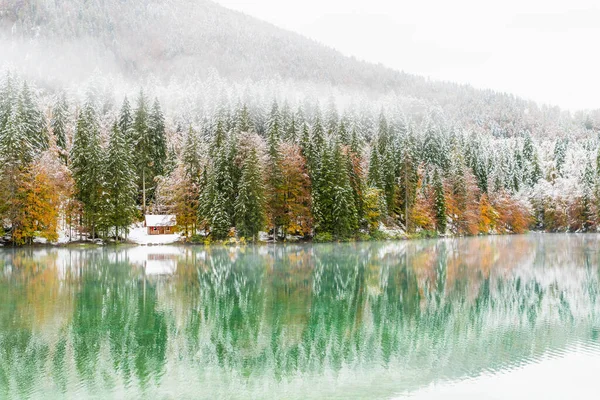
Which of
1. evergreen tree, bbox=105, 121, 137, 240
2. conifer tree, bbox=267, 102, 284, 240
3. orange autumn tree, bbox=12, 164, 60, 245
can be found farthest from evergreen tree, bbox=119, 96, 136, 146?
conifer tree, bbox=267, 102, 284, 240

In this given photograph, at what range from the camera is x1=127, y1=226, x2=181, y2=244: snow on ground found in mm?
63562

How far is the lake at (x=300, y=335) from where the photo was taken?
1220 centimetres

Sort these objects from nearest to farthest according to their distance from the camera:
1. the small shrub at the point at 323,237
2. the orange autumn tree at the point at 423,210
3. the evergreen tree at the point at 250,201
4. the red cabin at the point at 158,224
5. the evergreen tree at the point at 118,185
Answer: the evergreen tree at the point at 118,185 < the evergreen tree at the point at 250,201 < the small shrub at the point at 323,237 < the red cabin at the point at 158,224 < the orange autumn tree at the point at 423,210

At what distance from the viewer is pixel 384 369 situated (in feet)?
43.8

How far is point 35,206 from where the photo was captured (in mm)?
53594

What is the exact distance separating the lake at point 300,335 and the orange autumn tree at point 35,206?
2310cm

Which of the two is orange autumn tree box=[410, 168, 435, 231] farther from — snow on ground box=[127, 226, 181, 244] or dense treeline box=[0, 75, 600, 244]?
snow on ground box=[127, 226, 181, 244]

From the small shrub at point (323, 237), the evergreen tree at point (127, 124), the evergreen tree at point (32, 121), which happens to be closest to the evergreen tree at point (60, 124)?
the evergreen tree at point (32, 121)

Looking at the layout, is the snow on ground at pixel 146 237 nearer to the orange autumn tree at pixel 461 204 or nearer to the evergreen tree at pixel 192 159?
the evergreen tree at pixel 192 159

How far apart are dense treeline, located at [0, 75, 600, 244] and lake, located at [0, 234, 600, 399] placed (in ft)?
85.2

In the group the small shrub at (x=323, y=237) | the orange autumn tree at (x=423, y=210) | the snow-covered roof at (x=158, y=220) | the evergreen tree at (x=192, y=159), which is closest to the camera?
the small shrub at (x=323, y=237)

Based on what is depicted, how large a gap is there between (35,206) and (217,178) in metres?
19.1

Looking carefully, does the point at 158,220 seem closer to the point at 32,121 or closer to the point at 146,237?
the point at 146,237

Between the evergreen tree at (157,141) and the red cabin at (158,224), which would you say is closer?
the red cabin at (158,224)
